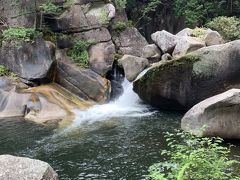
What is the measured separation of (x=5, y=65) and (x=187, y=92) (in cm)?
989

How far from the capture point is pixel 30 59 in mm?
22031

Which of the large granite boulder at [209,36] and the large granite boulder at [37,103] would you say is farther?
the large granite boulder at [209,36]

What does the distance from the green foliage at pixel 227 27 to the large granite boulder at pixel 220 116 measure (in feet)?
36.3

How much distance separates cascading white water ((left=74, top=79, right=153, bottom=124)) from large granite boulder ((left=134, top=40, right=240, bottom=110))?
1.41 meters

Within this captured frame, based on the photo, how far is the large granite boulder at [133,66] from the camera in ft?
73.0

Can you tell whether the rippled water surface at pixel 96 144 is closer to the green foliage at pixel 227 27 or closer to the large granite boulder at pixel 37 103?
the large granite boulder at pixel 37 103

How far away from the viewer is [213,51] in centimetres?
1816

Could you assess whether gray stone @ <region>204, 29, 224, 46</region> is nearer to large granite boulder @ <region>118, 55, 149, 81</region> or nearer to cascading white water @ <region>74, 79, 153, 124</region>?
large granite boulder @ <region>118, 55, 149, 81</region>

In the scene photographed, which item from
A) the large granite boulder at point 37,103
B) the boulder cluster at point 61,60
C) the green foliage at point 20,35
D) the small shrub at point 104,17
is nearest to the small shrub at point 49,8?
the boulder cluster at point 61,60

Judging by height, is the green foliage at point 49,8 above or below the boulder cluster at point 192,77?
above

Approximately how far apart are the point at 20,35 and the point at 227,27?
39.4 feet

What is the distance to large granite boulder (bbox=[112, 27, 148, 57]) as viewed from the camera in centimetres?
2538

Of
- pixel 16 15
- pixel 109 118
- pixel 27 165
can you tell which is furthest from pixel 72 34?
pixel 27 165

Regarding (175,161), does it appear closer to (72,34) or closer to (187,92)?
(187,92)
